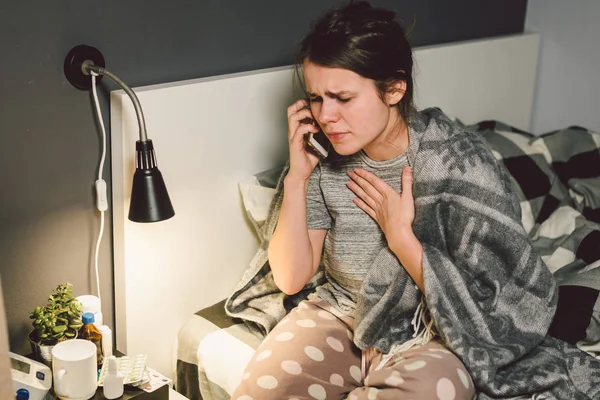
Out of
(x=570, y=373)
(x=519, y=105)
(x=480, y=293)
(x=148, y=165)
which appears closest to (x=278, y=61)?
(x=148, y=165)

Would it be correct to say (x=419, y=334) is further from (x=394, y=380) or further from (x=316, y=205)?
(x=316, y=205)

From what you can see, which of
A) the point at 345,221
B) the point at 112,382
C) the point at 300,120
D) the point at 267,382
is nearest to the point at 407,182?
the point at 345,221

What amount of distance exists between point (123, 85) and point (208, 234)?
51 centimetres

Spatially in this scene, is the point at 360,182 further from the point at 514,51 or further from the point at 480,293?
the point at 514,51

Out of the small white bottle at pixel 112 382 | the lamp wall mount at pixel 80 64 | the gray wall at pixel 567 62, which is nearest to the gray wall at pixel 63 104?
the lamp wall mount at pixel 80 64

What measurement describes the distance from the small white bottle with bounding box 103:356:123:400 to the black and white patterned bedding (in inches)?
10.7

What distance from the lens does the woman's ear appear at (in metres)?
1.47

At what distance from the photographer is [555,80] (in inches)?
112

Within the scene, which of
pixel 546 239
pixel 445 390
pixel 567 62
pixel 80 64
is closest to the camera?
pixel 445 390

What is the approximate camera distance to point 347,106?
144 centimetres

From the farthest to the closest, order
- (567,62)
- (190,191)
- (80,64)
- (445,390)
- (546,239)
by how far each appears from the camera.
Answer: (567,62) < (546,239) < (190,191) < (80,64) < (445,390)

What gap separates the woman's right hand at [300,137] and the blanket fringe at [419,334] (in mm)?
381

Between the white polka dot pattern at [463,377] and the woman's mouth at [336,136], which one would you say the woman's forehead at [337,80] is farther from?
the white polka dot pattern at [463,377]

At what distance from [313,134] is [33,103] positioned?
59cm
